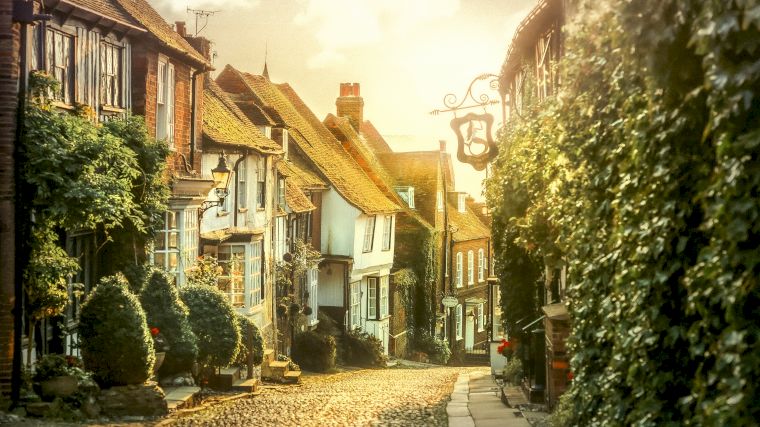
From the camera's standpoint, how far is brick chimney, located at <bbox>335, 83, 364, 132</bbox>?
47.4 m

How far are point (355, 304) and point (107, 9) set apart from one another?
916 inches

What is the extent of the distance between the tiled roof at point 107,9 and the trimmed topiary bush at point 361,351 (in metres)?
19.8

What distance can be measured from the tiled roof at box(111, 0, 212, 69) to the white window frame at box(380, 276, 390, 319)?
20016 mm

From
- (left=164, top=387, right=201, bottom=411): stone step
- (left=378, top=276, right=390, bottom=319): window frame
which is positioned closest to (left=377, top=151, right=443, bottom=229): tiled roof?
(left=378, top=276, right=390, bottom=319): window frame

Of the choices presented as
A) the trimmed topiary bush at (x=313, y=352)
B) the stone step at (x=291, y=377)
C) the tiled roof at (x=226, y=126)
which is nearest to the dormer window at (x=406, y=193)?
the trimmed topiary bush at (x=313, y=352)

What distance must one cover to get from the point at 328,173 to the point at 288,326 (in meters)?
8.37

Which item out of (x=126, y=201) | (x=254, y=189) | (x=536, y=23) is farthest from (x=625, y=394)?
(x=254, y=189)

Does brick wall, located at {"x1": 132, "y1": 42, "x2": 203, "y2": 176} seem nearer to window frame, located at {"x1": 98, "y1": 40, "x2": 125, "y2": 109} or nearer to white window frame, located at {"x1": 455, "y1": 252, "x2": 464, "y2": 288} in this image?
window frame, located at {"x1": 98, "y1": 40, "x2": 125, "y2": 109}

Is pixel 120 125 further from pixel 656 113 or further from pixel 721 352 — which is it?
pixel 721 352

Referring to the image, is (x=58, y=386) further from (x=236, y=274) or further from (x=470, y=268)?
(x=470, y=268)

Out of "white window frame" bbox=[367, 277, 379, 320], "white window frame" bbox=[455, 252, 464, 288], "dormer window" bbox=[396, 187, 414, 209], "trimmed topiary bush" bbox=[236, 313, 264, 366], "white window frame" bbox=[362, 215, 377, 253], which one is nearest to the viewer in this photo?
"trimmed topiary bush" bbox=[236, 313, 264, 366]

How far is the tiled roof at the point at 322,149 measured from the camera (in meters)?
38.2

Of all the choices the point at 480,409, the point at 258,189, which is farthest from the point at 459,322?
the point at 480,409

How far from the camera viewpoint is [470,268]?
5325cm
